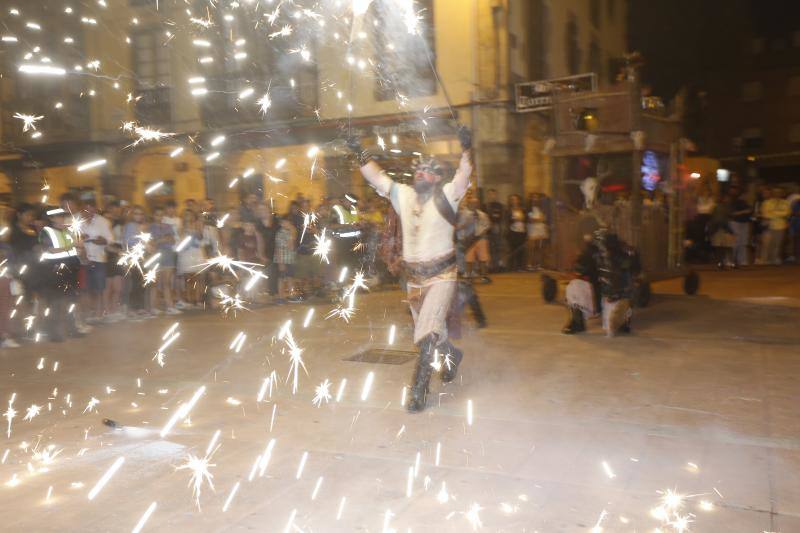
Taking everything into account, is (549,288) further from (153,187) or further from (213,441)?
(153,187)

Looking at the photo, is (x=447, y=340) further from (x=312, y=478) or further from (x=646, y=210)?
(x=646, y=210)

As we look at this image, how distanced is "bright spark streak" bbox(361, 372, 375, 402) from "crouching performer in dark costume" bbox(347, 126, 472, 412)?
580mm

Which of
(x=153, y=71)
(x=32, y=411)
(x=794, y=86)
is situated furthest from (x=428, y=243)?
(x=794, y=86)

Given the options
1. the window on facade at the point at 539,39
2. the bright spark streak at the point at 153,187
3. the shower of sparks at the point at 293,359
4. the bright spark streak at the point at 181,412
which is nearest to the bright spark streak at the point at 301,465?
the bright spark streak at the point at 181,412

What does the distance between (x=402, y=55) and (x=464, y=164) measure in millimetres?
14327

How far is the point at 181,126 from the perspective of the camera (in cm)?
2020

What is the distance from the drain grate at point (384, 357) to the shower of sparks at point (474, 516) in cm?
325

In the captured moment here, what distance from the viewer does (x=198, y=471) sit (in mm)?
4316

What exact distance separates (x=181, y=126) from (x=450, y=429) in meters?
17.4

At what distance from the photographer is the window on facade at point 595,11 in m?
24.2

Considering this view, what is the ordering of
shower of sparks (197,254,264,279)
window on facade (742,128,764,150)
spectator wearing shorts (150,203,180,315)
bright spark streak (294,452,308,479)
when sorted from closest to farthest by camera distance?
1. bright spark streak (294,452,308,479)
2. spectator wearing shorts (150,203,180,315)
3. shower of sparks (197,254,264,279)
4. window on facade (742,128,764,150)

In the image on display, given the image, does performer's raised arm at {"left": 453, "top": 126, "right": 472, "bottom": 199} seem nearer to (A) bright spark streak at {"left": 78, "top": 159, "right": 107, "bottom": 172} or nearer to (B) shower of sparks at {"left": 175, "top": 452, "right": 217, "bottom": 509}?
(B) shower of sparks at {"left": 175, "top": 452, "right": 217, "bottom": 509}

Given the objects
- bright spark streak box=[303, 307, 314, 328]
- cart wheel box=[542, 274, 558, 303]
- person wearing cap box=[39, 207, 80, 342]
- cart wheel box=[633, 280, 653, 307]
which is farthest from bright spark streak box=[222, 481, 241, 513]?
cart wheel box=[542, 274, 558, 303]

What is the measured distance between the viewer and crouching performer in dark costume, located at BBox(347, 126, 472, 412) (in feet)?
17.6
